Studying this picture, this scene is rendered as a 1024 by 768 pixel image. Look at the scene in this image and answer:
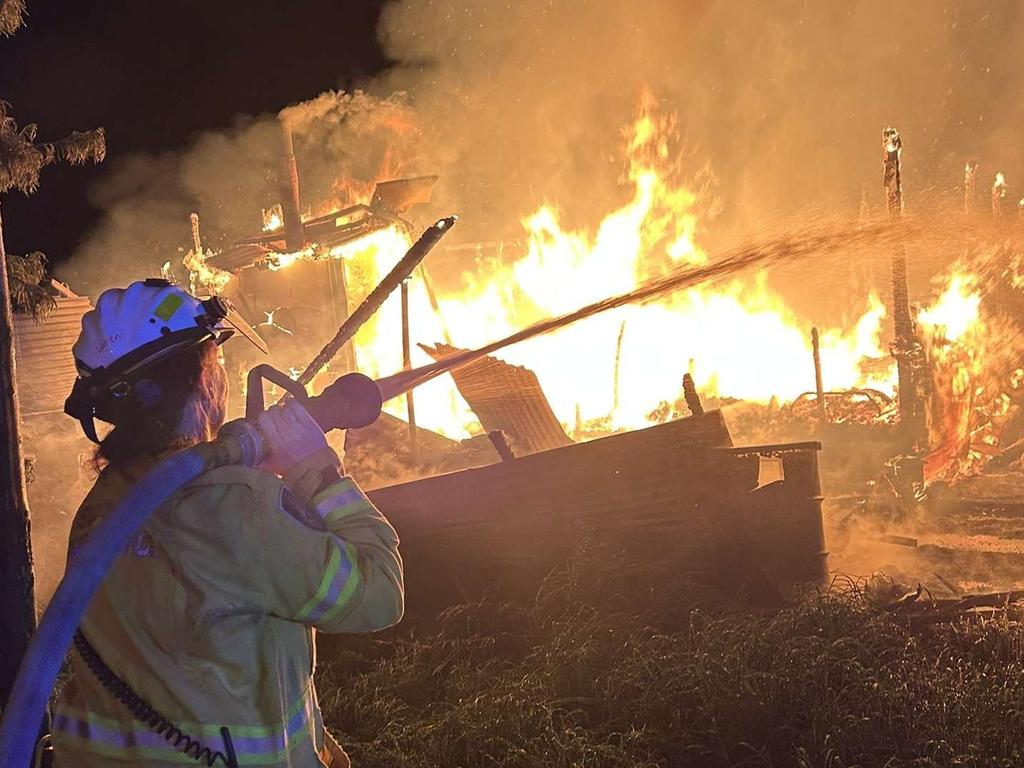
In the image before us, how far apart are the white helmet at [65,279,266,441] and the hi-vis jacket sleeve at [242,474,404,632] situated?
0.46 m

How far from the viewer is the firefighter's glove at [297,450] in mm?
1908

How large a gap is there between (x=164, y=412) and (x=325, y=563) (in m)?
0.60

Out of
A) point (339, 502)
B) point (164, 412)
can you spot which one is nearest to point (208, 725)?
point (339, 502)

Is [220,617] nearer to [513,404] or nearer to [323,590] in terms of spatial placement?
[323,590]

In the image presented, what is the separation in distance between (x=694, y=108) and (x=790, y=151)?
15.6ft

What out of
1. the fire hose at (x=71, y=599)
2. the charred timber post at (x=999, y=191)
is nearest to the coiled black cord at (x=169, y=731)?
the fire hose at (x=71, y=599)

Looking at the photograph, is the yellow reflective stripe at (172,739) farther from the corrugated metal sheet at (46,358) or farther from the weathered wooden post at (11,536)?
the corrugated metal sheet at (46,358)

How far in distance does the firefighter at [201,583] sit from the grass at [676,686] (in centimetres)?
273

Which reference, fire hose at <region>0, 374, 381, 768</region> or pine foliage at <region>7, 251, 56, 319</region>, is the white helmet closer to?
fire hose at <region>0, 374, 381, 768</region>

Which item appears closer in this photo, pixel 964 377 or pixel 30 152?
pixel 30 152

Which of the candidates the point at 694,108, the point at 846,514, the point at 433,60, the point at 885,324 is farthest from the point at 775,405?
the point at 433,60

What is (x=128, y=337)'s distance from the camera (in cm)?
194

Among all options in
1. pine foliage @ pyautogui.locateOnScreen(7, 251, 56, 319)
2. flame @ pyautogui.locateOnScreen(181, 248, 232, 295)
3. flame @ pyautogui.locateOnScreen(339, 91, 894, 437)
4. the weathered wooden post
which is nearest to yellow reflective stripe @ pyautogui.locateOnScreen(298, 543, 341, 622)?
the weathered wooden post

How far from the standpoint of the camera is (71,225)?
28844 mm
